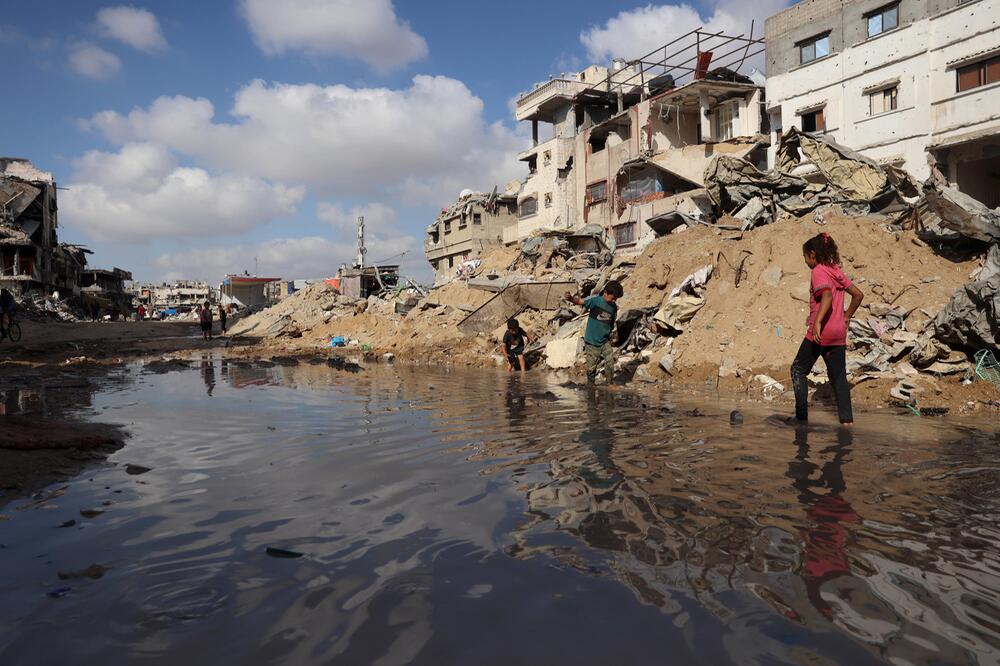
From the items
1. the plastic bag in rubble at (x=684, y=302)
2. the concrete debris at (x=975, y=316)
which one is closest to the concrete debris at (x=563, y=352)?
the plastic bag in rubble at (x=684, y=302)

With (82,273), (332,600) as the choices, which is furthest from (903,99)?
(82,273)

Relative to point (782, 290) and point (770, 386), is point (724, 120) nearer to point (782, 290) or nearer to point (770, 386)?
point (782, 290)

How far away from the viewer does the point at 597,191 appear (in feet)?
123

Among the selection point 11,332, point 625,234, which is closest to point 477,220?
point 625,234

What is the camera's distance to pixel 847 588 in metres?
2.38

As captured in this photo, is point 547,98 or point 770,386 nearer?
point 770,386

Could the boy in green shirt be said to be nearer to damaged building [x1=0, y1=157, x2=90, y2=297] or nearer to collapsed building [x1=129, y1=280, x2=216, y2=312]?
damaged building [x1=0, y1=157, x2=90, y2=297]

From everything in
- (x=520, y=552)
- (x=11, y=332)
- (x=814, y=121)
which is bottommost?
(x=520, y=552)

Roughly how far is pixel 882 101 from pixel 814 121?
9.11 ft

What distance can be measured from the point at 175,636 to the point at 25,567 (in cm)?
110

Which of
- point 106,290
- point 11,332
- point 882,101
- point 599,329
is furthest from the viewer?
point 106,290

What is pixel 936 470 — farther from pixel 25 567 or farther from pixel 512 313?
pixel 512 313

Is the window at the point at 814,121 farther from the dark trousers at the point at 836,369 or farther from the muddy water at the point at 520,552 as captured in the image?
the muddy water at the point at 520,552

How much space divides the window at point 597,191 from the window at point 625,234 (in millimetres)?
2841
